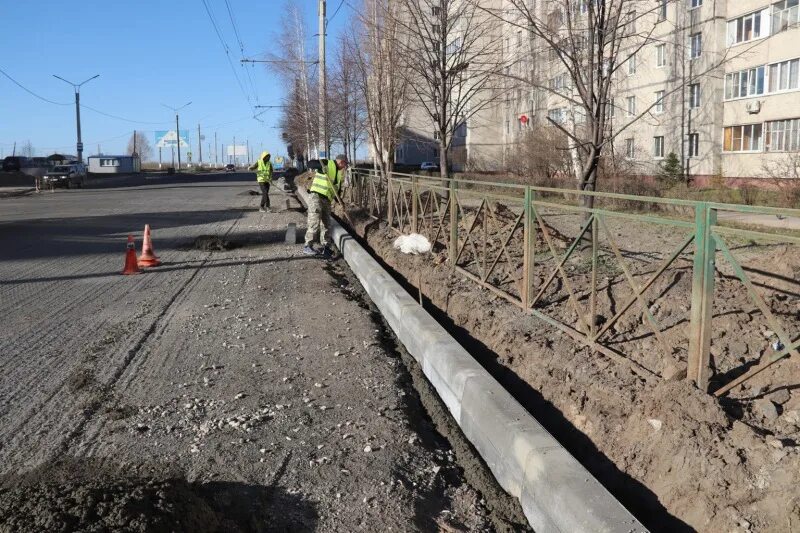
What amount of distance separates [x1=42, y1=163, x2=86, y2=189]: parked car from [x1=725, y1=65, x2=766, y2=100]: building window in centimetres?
3927

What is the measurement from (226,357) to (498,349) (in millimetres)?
2388

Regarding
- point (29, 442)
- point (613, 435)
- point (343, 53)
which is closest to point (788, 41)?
point (343, 53)

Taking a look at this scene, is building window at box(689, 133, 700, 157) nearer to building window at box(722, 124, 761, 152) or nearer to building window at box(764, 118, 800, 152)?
building window at box(722, 124, 761, 152)

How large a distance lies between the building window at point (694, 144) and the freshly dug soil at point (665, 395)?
1237 inches

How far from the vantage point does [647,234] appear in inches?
414

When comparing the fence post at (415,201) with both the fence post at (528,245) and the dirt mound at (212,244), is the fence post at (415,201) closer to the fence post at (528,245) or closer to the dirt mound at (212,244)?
the dirt mound at (212,244)

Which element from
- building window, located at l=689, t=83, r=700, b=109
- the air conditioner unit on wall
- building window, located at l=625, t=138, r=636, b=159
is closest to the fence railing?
the air conditioner unit on wall

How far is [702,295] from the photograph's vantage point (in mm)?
4141

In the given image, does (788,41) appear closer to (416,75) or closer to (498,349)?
(416,75)

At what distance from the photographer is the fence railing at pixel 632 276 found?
409cm

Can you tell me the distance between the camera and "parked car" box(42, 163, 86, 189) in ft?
147

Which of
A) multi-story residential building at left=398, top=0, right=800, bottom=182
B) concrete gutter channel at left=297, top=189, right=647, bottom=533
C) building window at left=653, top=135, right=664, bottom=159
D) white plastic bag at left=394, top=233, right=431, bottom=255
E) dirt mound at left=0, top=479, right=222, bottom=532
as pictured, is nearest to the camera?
dirt mound at left=0, top=479, right=222, bottom=532

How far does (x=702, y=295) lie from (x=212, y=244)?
10.4 m

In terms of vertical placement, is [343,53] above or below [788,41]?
below
